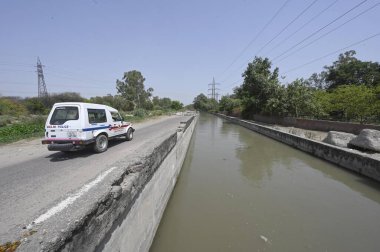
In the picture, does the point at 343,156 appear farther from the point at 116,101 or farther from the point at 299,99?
the point at 116,101

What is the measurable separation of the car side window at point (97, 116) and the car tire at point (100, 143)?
0.71 meters

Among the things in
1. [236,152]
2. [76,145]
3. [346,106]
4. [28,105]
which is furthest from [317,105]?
[28,105]

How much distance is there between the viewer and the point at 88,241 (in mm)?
2375

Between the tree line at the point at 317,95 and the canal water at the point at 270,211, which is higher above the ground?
the tree line at the point at 317,95

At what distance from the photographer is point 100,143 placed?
10.2 meters

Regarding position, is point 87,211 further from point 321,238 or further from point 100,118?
point 100,118

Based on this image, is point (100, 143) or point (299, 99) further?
point (299, 99)

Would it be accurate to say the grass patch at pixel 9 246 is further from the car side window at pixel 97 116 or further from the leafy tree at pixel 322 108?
the leafy tree at pixel 322 108

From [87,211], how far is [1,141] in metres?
14.2

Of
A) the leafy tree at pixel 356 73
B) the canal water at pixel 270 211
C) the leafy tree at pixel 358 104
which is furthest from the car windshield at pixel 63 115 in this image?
the leafy tree at pixel 356 73

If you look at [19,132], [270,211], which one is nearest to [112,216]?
[270,211]

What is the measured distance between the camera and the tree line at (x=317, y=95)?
2116cm

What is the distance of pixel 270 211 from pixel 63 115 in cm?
807

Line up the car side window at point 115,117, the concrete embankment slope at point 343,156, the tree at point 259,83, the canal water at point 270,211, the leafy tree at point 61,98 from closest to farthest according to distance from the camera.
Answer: the canal water at point 270,211, the concrete embankment slope at point 343,156, the car side window at point 115,117, the tree at point 259,83, the leafy tree at point 61,98
